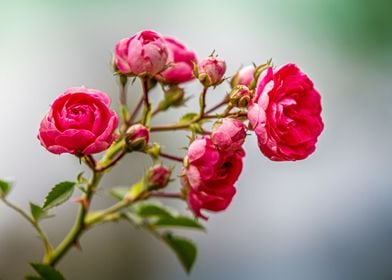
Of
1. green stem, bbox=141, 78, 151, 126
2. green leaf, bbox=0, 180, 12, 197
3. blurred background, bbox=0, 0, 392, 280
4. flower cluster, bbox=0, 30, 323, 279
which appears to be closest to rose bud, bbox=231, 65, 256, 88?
flower cluster, bbox=0, 30, 323, 279

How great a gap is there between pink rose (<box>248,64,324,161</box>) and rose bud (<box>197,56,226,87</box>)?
0.18 feet

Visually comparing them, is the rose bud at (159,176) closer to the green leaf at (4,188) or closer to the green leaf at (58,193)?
the green leaf at (58,193)

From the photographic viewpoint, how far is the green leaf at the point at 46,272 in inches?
27.7

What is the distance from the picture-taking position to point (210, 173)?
648 mm

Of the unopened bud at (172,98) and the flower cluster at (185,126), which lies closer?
the flower cluster at (185,126)

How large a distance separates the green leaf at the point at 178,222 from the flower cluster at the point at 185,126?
0.02 m

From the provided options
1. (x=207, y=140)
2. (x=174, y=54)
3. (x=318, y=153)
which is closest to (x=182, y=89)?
(x=174, y=54)

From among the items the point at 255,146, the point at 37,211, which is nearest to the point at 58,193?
the point at 37,211

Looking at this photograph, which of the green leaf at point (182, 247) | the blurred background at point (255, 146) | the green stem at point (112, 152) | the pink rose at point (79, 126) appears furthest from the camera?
the blurred background at point (255, 146)

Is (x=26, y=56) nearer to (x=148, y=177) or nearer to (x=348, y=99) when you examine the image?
(x=348, y=99)

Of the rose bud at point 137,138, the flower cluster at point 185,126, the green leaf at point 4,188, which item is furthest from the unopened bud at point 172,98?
the green leaf at point 4,188

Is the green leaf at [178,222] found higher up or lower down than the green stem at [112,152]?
lower down

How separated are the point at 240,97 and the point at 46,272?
0.28 m

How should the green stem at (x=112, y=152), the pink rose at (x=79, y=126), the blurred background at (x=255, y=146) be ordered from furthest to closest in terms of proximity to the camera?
the blurred background at (x=255, y=146), the green stem at (x=112, y=152), the pink rose at (x=79, y=126)
